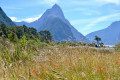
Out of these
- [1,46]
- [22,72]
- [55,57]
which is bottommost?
[22,72]

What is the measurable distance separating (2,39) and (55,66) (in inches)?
107

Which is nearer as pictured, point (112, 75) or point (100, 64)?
point (112, 75)

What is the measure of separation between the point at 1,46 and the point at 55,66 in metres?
2.69

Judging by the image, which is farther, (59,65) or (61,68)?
(59,65)

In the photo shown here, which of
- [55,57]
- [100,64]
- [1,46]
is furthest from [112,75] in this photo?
[1,46]

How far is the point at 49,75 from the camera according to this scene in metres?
2.47

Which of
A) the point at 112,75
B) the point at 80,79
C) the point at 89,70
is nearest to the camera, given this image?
the point at 80,79

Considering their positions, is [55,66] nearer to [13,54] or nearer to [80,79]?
[80,79]

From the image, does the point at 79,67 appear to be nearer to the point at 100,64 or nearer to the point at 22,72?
the point at 100,64

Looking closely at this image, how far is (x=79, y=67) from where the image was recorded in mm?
3080

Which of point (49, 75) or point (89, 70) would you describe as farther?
point (89, 70)

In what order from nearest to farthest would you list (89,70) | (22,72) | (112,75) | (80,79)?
1. (80,79)
2. (112,75)
3. (89,70)
4. (22,72)

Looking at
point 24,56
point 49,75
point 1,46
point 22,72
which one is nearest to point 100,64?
point 49,75

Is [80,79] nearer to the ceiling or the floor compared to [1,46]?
nearer to the floor
